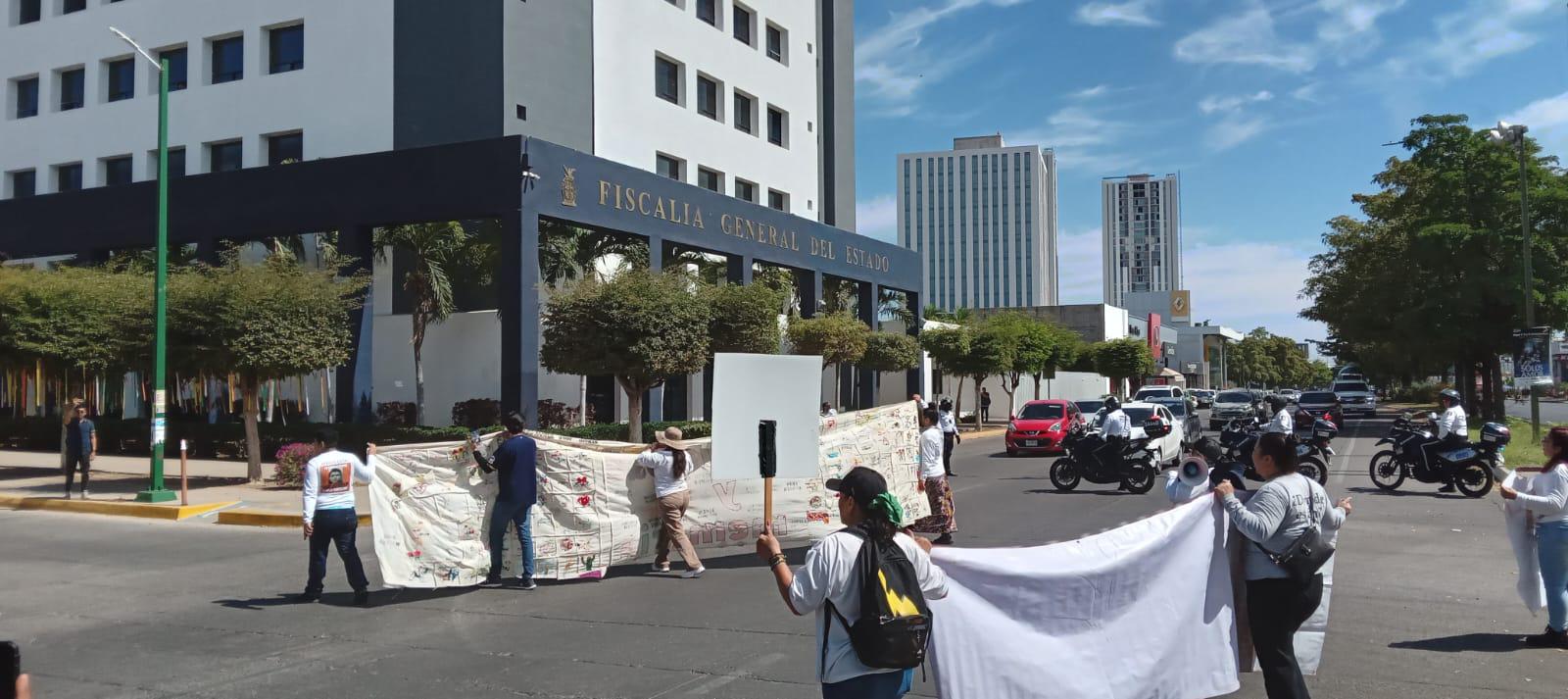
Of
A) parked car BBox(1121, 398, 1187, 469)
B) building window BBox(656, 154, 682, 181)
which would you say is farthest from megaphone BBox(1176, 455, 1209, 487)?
building window BBox(656, 154, 682, 181)

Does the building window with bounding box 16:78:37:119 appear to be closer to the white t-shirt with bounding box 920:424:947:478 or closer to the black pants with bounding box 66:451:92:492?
the black pants with bounding box 66:451:92:492

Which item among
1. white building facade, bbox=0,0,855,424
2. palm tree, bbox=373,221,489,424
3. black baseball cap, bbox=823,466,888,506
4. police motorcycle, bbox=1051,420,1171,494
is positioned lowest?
police motorcycle, bbox=1051,420,1171,494

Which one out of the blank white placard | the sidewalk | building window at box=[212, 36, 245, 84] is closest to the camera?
the blank white placard

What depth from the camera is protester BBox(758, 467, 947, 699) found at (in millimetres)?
4066

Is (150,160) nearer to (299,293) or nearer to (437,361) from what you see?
(437,361)

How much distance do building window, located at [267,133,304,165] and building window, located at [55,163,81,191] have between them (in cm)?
803

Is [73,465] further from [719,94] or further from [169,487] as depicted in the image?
[719,94]

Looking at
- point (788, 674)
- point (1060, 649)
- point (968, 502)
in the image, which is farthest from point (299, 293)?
point (1060, 649)

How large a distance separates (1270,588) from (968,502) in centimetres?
1231

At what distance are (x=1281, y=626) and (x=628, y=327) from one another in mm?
16513

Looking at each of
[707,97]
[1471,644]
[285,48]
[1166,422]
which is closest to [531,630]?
[1471,644]

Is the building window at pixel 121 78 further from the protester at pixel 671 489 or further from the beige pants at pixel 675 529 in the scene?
the beige pants at pixel 675 529

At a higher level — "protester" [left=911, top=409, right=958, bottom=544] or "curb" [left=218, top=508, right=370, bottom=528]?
"protester" [left=911, top=409, right=958, bottom=544]

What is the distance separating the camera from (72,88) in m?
33.7
